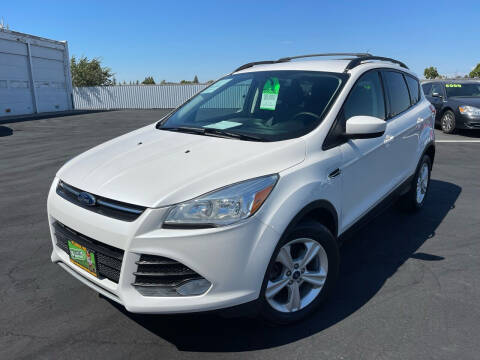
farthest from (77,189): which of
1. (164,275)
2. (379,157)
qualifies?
(379,157)

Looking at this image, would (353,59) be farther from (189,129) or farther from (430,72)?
(430,72)

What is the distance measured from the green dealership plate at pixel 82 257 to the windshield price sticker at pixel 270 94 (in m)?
1.78

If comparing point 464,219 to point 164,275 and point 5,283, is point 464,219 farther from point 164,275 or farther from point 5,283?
point 5,283

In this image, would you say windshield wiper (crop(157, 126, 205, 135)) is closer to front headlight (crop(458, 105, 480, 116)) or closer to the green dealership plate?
the green dealership plate

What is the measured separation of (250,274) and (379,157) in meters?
1.85

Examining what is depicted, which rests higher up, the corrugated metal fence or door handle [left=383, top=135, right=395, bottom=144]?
door handle [left=383, top=135, right=395, bottom=144]

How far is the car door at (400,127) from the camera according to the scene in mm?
3702

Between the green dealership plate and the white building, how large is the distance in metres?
26.1

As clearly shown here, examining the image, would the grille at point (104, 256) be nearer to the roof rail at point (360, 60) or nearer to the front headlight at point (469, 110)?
the roof rail at point (360, 60)

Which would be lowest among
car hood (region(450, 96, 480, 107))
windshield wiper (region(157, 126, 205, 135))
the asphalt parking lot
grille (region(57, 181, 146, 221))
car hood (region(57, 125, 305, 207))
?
the asphalt parking lot

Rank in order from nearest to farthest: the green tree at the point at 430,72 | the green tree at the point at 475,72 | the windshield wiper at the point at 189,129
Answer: the windshield wiper at the point at 189,129 < the green tree at the point at 475,72 < the green tree at the point at 430,72

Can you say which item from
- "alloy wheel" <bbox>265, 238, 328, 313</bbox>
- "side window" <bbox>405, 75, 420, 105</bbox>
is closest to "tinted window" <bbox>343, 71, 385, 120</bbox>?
"side window" <bbox>405, 75, 420, 105</bbox>

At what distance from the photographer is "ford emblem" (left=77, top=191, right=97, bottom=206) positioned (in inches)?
89.5

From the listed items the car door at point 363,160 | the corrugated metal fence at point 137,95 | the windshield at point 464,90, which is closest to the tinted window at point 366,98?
the car door at point 363,160
